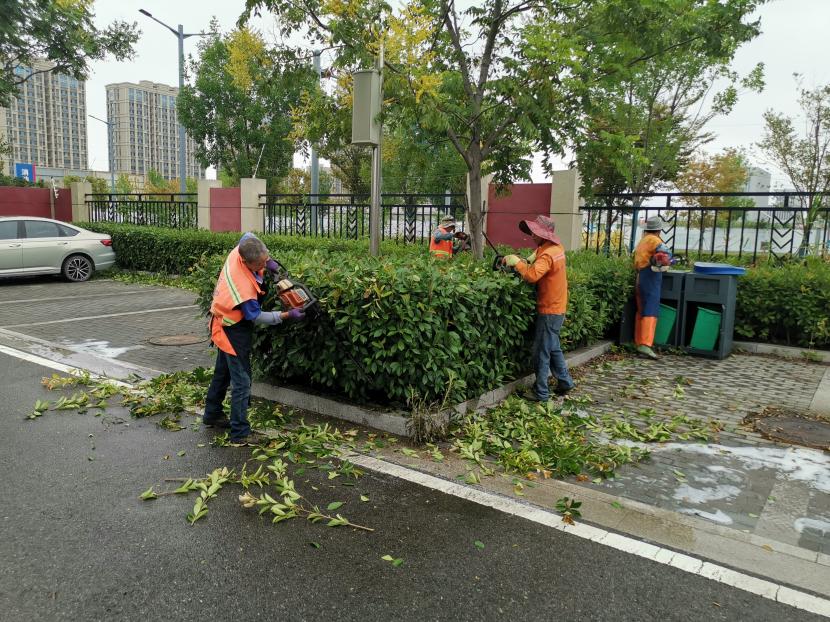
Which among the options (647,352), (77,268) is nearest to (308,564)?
(647,352)

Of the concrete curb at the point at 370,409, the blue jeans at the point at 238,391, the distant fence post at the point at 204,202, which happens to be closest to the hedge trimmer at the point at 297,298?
the blue jeans at the point at 238,391

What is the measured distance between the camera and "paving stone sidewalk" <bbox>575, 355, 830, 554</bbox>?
13.2 feet

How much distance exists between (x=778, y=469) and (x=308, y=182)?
41.6m

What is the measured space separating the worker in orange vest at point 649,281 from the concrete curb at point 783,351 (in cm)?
137

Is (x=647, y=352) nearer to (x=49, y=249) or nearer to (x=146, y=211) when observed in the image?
(x=49, y=249)

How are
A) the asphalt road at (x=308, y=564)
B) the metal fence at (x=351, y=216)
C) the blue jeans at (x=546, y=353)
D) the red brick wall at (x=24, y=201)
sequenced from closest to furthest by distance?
the asphalt road at (x=308, y=564)
the blue jeans at (x=546, y=353)
the metal fence at (x=351, y=216)
the red brick wall at (x=24, y=201)

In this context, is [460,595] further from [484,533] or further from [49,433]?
[49,433]

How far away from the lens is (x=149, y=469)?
177 inches

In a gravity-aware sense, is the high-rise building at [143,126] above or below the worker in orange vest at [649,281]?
above

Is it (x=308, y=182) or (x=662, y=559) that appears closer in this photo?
(x=662, y=559)

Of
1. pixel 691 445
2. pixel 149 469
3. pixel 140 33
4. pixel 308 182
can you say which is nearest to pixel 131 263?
pixel 140 33

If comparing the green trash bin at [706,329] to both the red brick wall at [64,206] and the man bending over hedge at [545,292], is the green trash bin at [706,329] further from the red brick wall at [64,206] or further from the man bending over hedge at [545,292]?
the red brick wall at [64,206]

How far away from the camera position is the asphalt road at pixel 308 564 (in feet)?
9.74

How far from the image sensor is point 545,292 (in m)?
6.41
